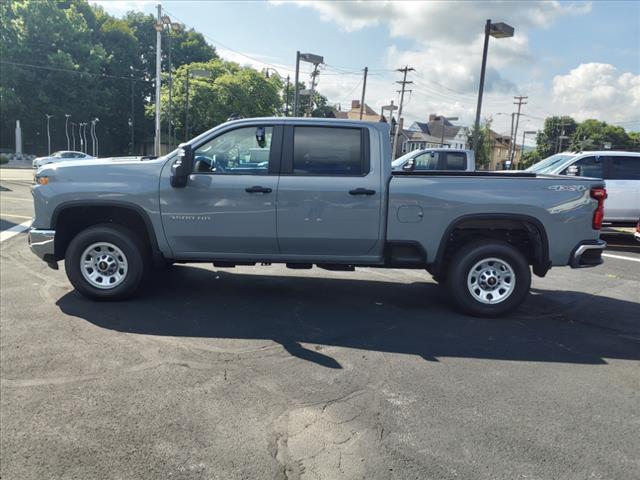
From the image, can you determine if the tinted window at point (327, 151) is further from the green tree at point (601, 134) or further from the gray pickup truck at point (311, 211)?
the green tree at point (601, 134)

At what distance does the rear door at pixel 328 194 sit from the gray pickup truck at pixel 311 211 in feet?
0.04

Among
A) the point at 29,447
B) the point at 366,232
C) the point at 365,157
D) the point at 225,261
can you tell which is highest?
the point at 365,157

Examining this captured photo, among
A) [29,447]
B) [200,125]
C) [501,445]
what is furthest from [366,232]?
[200,125]

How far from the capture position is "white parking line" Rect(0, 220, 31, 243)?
9292 mm

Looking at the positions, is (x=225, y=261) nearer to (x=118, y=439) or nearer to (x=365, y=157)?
(x=365, y=157)

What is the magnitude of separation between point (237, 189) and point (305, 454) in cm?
315

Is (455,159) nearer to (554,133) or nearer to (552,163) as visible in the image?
(552,163)

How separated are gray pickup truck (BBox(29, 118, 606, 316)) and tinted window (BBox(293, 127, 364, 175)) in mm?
11

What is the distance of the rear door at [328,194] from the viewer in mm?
5379

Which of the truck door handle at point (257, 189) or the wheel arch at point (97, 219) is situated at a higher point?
the truck door handle at point (257, 189)

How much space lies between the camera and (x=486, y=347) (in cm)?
470

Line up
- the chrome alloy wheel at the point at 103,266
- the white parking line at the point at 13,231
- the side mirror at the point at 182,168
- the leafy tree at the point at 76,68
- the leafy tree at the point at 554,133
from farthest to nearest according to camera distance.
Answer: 1. the leafy tree at the point at 554,133
2. the leafy tree at the point at 76,68
3. the white parking line at the point at 13,231
4. the chrome alloy wheel at the point at 103,266
5. the side mirror at the point at 182,168

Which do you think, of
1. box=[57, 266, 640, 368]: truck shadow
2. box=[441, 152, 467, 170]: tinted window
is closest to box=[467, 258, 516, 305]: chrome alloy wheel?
box=[57, 266, 640, 368]: truck shadow

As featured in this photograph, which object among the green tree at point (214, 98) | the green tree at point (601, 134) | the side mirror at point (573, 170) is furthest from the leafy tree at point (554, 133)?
the side mirror at point (573, 170)
